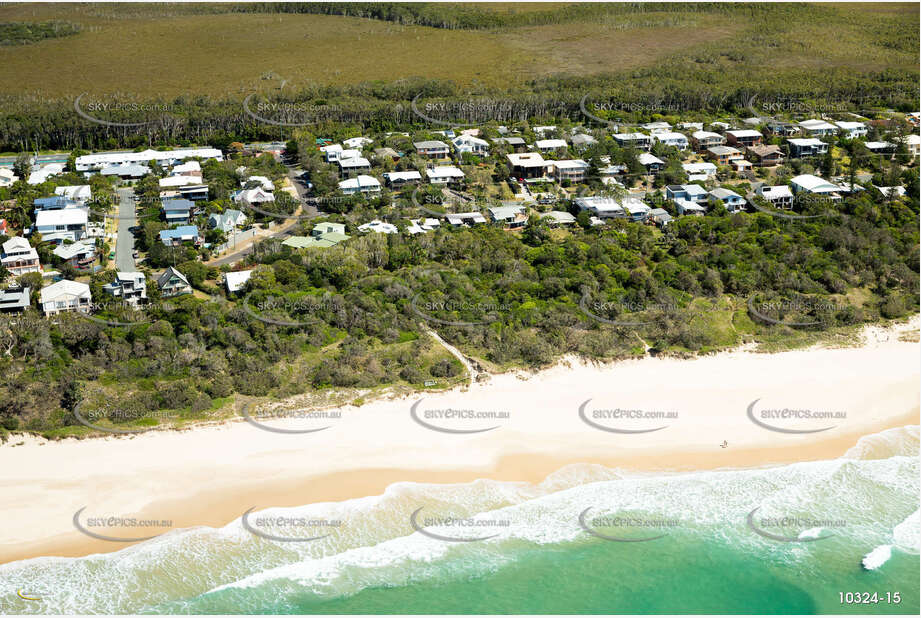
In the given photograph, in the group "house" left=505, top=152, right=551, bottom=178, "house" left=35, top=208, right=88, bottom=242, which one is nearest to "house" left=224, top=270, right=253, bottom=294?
"house" left=35, top=208, right=88, bottom=242

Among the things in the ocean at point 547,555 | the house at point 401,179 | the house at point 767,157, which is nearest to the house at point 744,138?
the house at point 767,157

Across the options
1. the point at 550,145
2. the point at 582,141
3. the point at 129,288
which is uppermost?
the point at 582,141

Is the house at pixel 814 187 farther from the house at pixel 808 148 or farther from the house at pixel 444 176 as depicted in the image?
the house at pixel 444 176

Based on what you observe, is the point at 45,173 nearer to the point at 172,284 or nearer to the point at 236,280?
the point at 172,284

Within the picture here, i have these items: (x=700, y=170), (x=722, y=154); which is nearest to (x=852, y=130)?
(x=722, y=154)

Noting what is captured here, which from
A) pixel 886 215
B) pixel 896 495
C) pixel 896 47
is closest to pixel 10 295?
pixel 896 495

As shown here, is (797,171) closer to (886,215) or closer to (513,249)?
(886,215)

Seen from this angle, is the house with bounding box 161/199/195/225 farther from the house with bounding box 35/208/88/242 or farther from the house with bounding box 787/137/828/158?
the house with bounding box 787/137/828/158
